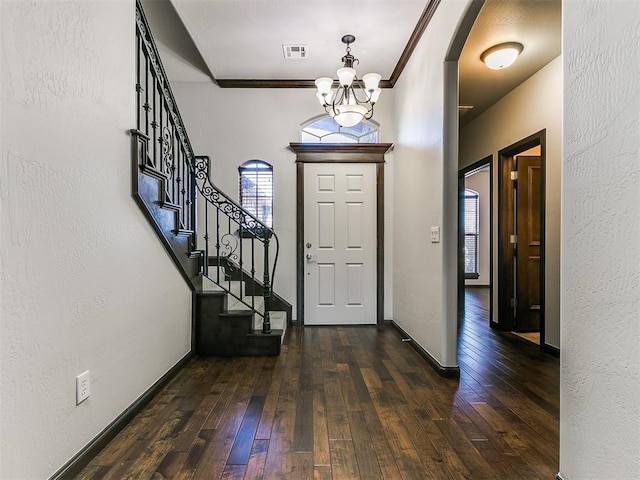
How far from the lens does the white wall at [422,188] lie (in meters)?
2.70

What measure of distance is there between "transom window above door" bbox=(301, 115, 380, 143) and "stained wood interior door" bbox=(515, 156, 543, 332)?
1.77 m

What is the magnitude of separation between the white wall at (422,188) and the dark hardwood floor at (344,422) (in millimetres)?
474

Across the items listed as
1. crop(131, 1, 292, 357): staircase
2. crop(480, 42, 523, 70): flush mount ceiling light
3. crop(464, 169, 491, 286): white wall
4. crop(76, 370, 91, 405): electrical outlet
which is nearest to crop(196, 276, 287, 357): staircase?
crop(131, 1, 292, 357): staircase

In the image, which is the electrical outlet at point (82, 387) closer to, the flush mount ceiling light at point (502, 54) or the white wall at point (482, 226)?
the flush mount ceiling light at point (502, 54)

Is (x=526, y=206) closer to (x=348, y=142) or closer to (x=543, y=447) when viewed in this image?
(x=348, y=142)

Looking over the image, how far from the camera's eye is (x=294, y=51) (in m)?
3.57

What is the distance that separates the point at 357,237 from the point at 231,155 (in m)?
1.84

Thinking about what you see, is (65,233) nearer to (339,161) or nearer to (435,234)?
(435,234)

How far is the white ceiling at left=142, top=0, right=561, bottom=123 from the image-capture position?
2.84 meters

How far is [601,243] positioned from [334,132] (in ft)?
11.8

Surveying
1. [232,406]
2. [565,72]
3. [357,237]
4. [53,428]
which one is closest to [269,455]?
[232,406]

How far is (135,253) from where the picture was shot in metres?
2.08

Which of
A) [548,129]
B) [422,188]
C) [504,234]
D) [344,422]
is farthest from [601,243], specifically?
[504,234]

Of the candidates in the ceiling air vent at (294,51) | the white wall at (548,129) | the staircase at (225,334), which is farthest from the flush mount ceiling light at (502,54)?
the staircase at (225,334)
